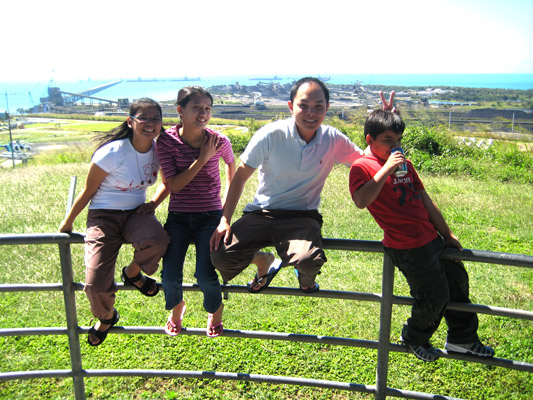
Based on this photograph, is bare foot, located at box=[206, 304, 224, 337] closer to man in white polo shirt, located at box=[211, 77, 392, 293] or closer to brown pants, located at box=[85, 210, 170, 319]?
man in white polo shirt, located at box=[211, 77, 392, 293]

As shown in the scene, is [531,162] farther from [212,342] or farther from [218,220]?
[218,220]

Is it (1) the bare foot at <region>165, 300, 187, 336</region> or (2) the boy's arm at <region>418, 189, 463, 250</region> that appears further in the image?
(1) the bare foot at <region>165, 300, 187, 336</region>

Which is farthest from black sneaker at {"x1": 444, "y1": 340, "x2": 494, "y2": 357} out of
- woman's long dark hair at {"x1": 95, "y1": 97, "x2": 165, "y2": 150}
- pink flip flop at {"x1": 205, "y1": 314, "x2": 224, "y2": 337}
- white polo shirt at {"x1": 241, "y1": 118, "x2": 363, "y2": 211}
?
woman's long dark hair at {"x1": 95, "y1": 97, "x2": 165, "y2": 150}

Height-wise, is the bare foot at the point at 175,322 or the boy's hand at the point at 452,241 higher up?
the boy's hand at the point at 452,241

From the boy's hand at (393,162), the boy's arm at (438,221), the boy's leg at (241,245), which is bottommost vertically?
the boy's leg at (241,245)

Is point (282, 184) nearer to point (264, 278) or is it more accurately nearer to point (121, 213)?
point (264, 278)

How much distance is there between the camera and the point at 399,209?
2414mm

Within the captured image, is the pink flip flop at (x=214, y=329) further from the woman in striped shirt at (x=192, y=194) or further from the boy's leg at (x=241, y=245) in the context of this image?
the boy's leg at (x=241, y=245)

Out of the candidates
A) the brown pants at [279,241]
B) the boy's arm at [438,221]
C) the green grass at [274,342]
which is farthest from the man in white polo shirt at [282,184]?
the green grass at [274,342]

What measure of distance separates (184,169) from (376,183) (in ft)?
3.84

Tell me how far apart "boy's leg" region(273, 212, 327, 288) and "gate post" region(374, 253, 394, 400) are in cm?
31

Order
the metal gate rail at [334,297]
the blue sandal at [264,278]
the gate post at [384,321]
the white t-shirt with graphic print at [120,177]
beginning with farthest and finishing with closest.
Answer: the white t-shirt with graphic print at [120,177] < the blue sandal at [264,278] < the gate post at [384,321] < the metal gate rail at [334,297]

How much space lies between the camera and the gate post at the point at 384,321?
233 cm

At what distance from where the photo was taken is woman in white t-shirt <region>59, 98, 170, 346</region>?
259cm
